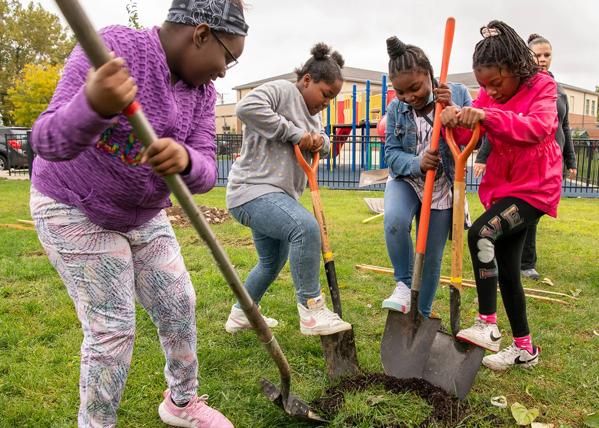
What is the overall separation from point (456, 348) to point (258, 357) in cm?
121

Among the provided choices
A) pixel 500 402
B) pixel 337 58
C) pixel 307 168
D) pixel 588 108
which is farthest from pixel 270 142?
pixel 588 108

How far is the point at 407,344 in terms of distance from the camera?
3004 millimetres

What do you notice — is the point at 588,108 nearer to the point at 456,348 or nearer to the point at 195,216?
the point at 456,348

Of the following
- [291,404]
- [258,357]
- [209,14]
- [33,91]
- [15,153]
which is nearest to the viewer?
[209,14]

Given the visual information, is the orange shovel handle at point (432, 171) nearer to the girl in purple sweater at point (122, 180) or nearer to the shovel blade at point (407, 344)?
the shovel blade at point (407, 344)

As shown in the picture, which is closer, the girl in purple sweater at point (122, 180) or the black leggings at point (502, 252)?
the girl in purple sweater at point (122, 180)

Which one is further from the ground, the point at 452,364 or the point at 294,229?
the point at 294,229

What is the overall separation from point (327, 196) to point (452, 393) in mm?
9871

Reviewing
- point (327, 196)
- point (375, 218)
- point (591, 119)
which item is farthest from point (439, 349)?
point (591, 119)

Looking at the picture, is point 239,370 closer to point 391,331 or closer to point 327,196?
point 391,331

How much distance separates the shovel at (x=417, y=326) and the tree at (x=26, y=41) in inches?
1235

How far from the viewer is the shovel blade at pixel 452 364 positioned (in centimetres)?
276

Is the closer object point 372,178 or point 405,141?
point 405,141

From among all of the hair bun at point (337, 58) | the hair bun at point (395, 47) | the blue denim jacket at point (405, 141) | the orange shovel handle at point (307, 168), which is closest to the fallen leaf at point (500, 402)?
the blue denim jacket at point (405, 141)
